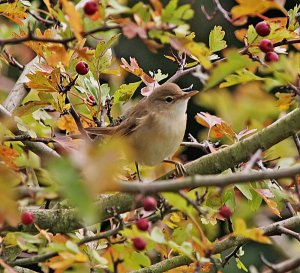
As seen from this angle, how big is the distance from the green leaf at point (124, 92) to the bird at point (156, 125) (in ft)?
0.33

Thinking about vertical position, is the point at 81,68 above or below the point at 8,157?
below

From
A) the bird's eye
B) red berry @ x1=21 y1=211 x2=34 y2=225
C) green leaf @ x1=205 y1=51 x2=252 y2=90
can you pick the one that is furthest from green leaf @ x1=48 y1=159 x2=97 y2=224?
the bird's eye

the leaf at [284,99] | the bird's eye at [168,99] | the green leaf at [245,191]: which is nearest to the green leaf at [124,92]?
the bird's eye at [168,99]

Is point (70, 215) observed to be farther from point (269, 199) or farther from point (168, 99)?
point (168, 99)

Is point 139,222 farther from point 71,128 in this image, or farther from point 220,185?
point 71,128

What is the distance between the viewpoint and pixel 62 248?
1.48 m

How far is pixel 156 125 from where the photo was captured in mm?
2482

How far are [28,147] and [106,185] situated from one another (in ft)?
3.40

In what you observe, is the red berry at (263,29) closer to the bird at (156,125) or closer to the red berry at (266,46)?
the red berry at (266,46)

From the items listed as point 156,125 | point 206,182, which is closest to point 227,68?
point 206,182

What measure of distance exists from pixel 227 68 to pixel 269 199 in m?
0.81

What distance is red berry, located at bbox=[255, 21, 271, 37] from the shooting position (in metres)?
1.83

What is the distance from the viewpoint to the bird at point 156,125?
236 centimetres

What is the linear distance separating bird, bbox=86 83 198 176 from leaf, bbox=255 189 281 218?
47cm
